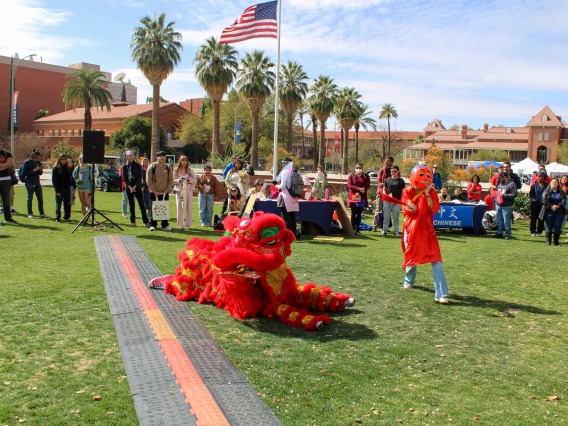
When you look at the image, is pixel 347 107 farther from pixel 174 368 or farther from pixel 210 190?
pixel 174 368

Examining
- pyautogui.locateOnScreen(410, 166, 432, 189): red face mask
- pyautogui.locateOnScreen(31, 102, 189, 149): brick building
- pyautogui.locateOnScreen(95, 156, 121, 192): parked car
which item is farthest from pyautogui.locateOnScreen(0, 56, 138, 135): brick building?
pyautogui.locateOnScreen(410, 166, 432, 189): red face mask

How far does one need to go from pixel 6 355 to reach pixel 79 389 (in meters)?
1.03

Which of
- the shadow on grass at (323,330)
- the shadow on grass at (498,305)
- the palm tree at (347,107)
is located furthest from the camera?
the palm tree at (347,107)

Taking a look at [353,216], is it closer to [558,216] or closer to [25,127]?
[558,216]

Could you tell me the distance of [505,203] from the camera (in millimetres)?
13859

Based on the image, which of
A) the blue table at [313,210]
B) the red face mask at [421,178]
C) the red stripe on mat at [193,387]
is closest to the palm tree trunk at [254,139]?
the blue table at [313,210]

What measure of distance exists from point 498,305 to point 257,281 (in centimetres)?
333

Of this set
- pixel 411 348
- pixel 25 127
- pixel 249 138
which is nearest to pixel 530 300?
pixel 411 348

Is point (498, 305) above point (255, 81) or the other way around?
the other way around

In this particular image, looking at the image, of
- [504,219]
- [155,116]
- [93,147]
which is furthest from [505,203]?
[155,116]

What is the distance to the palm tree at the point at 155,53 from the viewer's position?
42.6 m

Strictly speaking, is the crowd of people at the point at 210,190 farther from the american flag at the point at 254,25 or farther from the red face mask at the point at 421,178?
the american flag at the point at 254,25

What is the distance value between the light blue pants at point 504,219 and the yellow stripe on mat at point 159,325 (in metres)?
10.6

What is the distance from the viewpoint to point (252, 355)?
4.86 meters
